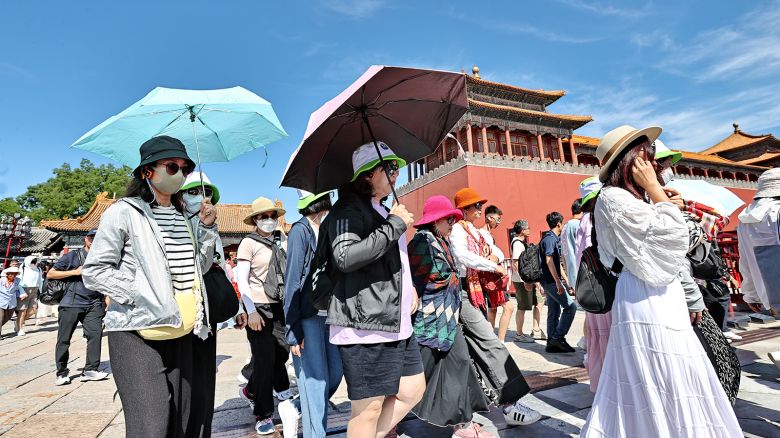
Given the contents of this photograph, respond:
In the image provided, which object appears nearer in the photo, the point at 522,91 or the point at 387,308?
the point at 387,308

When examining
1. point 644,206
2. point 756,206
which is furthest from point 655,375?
point 756,206

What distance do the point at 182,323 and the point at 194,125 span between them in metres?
1.38

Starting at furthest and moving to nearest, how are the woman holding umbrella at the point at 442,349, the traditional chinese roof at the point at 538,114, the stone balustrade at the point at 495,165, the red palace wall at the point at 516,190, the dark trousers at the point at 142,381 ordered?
the traditional chinese roof at the point at 538,114
the stone balustrade at the point at 495,165
the red palace wall at the point at 516,190
the woman holding umbrella at the point at 442,349
the dark trousers at the point at 142,381

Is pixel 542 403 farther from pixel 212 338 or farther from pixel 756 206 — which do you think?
pixel 212 338

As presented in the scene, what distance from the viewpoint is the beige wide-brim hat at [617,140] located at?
1.91m

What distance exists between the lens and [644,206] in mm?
1775

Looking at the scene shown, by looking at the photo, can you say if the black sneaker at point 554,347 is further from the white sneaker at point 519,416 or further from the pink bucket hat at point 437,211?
the pink bucket hat at point 437,211

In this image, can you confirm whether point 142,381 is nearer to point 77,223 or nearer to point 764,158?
point 77,223

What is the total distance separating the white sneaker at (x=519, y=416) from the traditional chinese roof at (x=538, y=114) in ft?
56.3

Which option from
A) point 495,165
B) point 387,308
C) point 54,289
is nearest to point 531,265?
point 387,308

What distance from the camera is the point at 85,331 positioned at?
5066 mm

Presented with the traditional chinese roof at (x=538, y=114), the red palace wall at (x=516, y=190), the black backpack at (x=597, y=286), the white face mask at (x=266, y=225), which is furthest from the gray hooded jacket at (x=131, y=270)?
the traditional chinese roof at (x=538, y=114)

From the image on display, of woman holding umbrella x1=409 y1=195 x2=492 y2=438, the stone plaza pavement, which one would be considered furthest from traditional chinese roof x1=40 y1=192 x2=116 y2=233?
woman holding umbrella x1=409 y1=195 x2=492 y2=438

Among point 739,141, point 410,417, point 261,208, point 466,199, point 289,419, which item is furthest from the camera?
point 739,141
